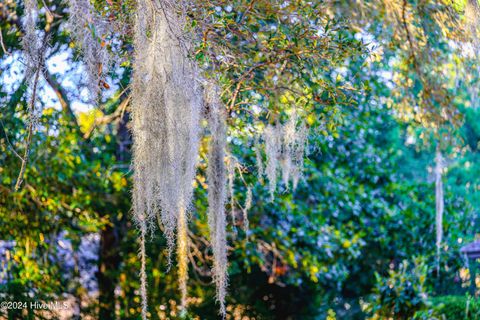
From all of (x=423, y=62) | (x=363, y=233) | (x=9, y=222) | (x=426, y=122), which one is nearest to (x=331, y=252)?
(x=363, y=233)

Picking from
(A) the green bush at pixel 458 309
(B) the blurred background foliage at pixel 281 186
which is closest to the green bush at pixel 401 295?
(B) the blurred background foliage at pixel 281 186

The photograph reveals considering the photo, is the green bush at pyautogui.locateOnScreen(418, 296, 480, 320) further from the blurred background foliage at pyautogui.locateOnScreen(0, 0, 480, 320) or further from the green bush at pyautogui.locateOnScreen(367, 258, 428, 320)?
the green bush at pyautogui.locateOnScreen(367, 258, 428, 320)

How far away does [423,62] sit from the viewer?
5539 millimetres

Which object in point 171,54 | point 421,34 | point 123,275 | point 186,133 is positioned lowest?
point 123,275

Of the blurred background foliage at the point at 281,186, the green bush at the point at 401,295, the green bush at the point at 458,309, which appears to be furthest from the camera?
the green bush at the point at 401,295

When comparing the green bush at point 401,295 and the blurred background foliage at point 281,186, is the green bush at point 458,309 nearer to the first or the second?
the blurred background foliage at point 281,186

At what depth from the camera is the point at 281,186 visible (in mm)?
6973

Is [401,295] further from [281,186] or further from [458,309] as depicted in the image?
[281,186]

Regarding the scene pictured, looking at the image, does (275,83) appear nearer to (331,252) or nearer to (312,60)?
(312,60)

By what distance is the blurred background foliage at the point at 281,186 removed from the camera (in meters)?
4.70

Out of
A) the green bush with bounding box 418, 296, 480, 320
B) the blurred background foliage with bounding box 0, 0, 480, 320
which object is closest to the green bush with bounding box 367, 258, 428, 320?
the blurred background foliage with bounding box 0, 0, 480, 320

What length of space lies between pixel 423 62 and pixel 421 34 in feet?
0.83

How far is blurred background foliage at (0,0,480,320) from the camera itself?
4.70 m

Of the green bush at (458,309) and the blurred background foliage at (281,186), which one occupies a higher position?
the blurred background foliage at (281,186)
